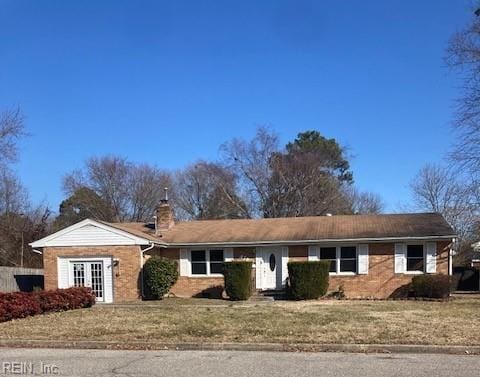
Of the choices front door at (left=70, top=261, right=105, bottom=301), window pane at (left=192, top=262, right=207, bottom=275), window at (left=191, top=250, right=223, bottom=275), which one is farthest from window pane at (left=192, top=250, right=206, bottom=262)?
front door at (left=70, top=261, right=105, bottom=301)

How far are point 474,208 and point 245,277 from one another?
1519cm

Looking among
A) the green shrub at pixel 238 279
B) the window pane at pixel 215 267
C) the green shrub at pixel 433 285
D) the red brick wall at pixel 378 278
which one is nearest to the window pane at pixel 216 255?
the window pane at pixel 215 267

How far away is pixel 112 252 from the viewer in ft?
88.2

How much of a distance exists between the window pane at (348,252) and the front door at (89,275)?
11170 mm

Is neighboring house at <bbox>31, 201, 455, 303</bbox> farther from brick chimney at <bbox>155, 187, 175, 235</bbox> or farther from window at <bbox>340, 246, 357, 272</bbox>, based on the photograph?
brick chimney at <bbox>155, 187, 175, 235</bbox>

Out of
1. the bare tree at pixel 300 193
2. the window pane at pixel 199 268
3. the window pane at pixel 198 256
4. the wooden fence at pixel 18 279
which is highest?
the bare tree at pixel 300 193

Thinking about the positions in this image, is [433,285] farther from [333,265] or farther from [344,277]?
[333,265]

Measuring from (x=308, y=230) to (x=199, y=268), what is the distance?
18.6 ft

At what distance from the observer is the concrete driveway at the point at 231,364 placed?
8.90 m

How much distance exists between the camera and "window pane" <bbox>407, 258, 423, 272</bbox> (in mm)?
26500

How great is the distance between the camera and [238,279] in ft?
84.8

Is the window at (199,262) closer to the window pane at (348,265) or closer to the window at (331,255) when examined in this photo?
the window at (331,255)

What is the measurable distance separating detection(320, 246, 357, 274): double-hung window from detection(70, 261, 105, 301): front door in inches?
418

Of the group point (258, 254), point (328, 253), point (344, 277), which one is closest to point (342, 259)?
point (328, 253)
